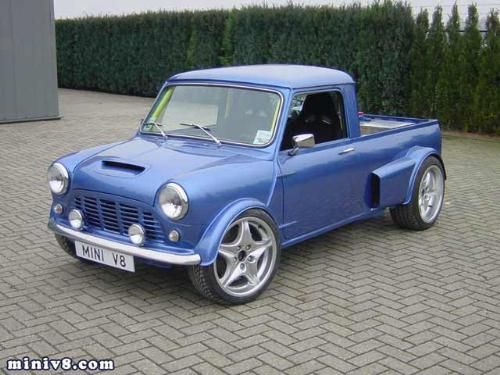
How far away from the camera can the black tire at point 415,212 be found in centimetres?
641

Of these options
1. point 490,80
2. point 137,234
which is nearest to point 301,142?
point 137,234

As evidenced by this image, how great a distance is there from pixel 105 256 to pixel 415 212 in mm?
3155

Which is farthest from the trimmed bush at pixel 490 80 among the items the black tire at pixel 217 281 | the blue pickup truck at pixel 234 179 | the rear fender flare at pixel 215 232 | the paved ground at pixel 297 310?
the rear fender flare at pixel 215 232

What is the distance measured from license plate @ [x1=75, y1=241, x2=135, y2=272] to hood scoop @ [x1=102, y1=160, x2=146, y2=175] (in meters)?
0.56

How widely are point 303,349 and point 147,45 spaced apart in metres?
17.0

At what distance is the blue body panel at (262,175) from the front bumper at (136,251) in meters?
0.05

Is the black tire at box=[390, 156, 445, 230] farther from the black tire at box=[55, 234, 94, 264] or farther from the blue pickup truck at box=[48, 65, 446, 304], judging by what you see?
the black tire at box=[55, 234, 94, 264]

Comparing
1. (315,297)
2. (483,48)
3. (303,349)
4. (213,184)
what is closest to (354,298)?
(315,297)

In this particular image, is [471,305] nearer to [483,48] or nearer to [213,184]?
[213,184]

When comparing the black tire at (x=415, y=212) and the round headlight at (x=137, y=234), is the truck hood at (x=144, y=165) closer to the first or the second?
the round headlight at (x=137, y=234)

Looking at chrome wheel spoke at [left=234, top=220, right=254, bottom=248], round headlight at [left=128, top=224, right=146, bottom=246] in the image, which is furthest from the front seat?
round headlight at [left=128, top=224, right=146, bottom=246]

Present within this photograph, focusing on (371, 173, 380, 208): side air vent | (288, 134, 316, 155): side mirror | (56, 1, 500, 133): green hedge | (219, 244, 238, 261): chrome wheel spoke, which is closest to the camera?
(219, 244, 238, 261): chrome wheel spoke

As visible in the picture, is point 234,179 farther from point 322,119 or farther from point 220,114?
point 322,119

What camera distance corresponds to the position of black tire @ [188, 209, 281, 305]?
14.6ft
